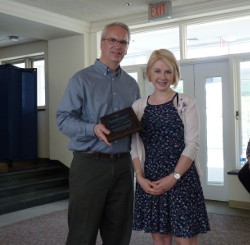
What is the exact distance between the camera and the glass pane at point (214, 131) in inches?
207

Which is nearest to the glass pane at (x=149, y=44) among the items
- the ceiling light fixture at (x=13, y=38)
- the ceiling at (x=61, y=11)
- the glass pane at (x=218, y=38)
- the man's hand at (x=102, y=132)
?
the glass pane at (x=218, y=38)

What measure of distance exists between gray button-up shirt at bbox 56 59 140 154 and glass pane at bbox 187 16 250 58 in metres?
3.49

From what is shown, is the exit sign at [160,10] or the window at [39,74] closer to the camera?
the exit sign at [160,10]

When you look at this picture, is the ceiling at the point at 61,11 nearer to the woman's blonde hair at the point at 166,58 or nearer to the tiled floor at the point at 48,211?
the tiled floor at the point at 48,211

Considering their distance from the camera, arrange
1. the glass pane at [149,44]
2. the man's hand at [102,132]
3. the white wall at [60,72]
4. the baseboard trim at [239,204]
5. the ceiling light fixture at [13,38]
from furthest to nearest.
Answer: the ceiling light fixture at [13,38]
the white wall at [60,72]
the glass pane at [149,44]
the baseboard trim at [239,204]
the man's hand at [102,132]

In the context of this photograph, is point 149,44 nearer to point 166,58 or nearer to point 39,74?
point 39,74

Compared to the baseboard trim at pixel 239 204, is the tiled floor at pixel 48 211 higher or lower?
lower

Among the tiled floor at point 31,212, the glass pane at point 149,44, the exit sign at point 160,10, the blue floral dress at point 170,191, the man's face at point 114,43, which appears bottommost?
the tiled floor at point 31,212

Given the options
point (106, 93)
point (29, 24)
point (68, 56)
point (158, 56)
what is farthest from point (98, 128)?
point (68, 56)

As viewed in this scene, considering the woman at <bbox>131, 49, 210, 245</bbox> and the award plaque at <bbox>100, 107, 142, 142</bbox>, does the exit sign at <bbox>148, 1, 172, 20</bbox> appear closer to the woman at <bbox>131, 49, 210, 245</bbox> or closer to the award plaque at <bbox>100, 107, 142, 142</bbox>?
the woman at <bbox>131, 49, 210, 245</bbox>

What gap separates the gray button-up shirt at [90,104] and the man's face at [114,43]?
0.08m

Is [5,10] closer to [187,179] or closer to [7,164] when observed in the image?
[7,164]

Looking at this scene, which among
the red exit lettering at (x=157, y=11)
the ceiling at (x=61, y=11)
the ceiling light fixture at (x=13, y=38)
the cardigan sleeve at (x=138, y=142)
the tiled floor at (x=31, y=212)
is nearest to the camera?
the cardigan sleeve at (x=138, y=142)

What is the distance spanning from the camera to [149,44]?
19.4ft
